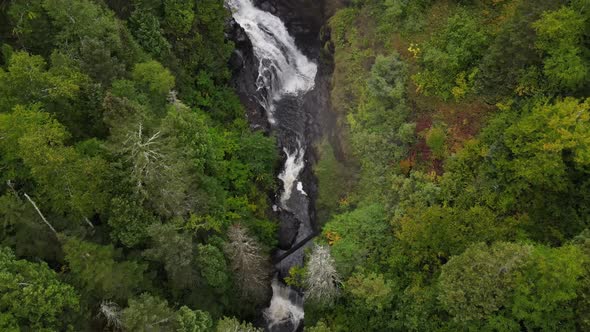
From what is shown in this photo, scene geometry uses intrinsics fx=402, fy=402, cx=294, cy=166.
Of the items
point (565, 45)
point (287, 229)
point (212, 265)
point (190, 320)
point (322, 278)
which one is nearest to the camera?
point (190, 320)

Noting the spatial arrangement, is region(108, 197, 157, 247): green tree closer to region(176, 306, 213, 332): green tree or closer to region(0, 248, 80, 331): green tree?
region(0, 248, 80, 331): green tree

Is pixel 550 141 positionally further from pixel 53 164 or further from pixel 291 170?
pixel 53 164

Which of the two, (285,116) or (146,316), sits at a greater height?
(146,316)

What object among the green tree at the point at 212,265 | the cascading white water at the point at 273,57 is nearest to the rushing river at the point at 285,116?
the cascading white water at the point at 273,57

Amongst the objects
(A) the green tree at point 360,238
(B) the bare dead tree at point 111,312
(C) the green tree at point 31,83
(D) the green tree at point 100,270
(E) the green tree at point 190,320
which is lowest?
(A) the green tree at point 360,238

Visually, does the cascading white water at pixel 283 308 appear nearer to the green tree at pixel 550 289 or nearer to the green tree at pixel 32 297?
the green tree at pixel 32 297

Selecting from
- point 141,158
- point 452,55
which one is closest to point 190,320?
point 141,158

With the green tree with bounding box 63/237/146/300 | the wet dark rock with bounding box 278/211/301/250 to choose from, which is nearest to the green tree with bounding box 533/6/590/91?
the wet dark rock with bounding box 278/211/301/250

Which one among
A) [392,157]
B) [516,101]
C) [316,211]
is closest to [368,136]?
[392,157]

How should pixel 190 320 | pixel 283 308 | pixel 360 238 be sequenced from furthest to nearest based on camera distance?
pixel 283 308
pixel 360 238
pixel 190 320
